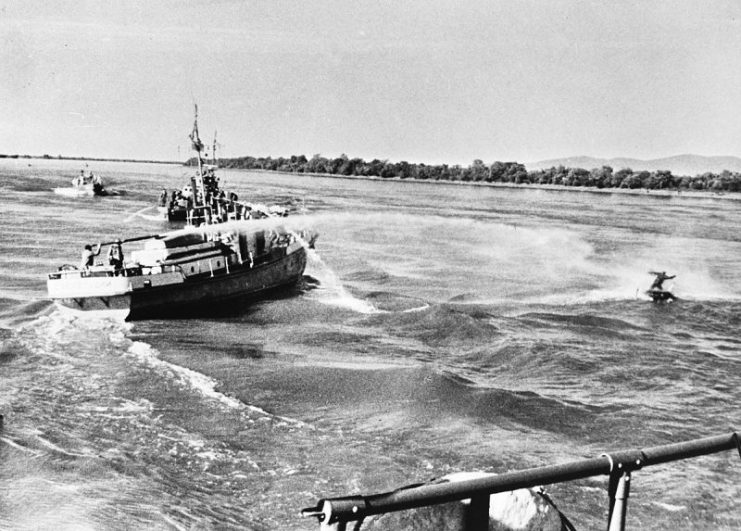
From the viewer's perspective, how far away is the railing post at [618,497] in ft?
11.1

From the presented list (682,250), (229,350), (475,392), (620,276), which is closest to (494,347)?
(475,392)

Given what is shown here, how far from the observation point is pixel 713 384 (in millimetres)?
24484

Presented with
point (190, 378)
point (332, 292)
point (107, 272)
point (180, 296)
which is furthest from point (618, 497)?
point (332, 292)

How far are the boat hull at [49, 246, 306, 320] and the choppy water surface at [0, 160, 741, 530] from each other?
0.80m

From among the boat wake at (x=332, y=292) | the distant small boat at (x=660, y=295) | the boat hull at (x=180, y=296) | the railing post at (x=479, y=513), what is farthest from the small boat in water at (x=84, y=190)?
the railing post at (x=479, y=513)

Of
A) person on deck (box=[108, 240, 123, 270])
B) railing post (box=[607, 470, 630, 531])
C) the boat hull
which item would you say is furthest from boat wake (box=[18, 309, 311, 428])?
railing post (box=[607, 470, 630, 531])

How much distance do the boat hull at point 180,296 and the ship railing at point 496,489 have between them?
1182 inches

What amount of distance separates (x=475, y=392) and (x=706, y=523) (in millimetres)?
8911

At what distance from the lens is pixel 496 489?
3.03 m

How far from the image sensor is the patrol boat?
31.3 m

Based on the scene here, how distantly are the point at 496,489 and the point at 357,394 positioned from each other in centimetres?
1854

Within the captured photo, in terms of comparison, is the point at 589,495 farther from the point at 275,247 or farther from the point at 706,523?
the point at 275,247

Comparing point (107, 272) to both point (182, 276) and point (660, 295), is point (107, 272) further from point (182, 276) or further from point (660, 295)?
point (660, 295)

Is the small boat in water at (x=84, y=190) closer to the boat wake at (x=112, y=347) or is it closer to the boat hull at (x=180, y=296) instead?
the boat hull at (x=180, y=296)
